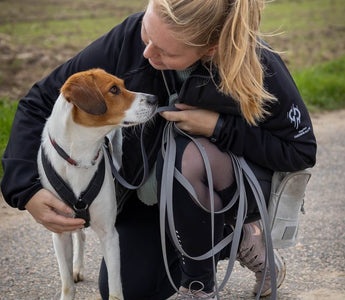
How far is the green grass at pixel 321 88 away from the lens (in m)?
6.82

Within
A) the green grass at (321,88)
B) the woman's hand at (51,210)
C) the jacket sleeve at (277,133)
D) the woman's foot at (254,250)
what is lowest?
the green grass at (321,88)

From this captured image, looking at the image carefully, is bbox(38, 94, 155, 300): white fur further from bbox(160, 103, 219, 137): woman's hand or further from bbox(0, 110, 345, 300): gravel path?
bbox(0, 110, 345, 300): gravel path

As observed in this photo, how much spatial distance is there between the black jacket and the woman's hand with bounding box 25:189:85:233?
0.13 feet

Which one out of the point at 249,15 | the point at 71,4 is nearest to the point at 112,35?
the point at 249,15

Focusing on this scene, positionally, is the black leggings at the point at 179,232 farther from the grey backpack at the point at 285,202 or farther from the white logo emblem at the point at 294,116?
the white logo emblem at the point at 294,116

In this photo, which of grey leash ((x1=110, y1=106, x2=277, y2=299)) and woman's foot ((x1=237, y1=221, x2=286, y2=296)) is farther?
woman's foot ((x1=237, y1=221, x2=286, y2=296))

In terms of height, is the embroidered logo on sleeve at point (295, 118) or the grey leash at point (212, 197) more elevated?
the embroidered logo on sleeve at point (295, 118)

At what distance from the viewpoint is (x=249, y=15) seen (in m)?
2.73

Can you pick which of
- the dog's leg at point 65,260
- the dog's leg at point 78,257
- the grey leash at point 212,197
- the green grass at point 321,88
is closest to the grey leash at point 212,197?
the grey leash at point 212,197

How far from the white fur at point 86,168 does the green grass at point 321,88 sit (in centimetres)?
399

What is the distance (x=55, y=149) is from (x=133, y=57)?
0.57 meters

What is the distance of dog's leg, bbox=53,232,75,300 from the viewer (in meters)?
3.13

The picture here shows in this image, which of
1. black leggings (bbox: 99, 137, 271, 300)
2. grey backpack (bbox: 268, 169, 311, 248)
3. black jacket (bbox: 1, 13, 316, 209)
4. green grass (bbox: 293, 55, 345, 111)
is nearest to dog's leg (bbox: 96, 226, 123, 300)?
black leggings (bbox: 99, 137, 271, 300)

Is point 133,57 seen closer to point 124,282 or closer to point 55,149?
point 55,149
